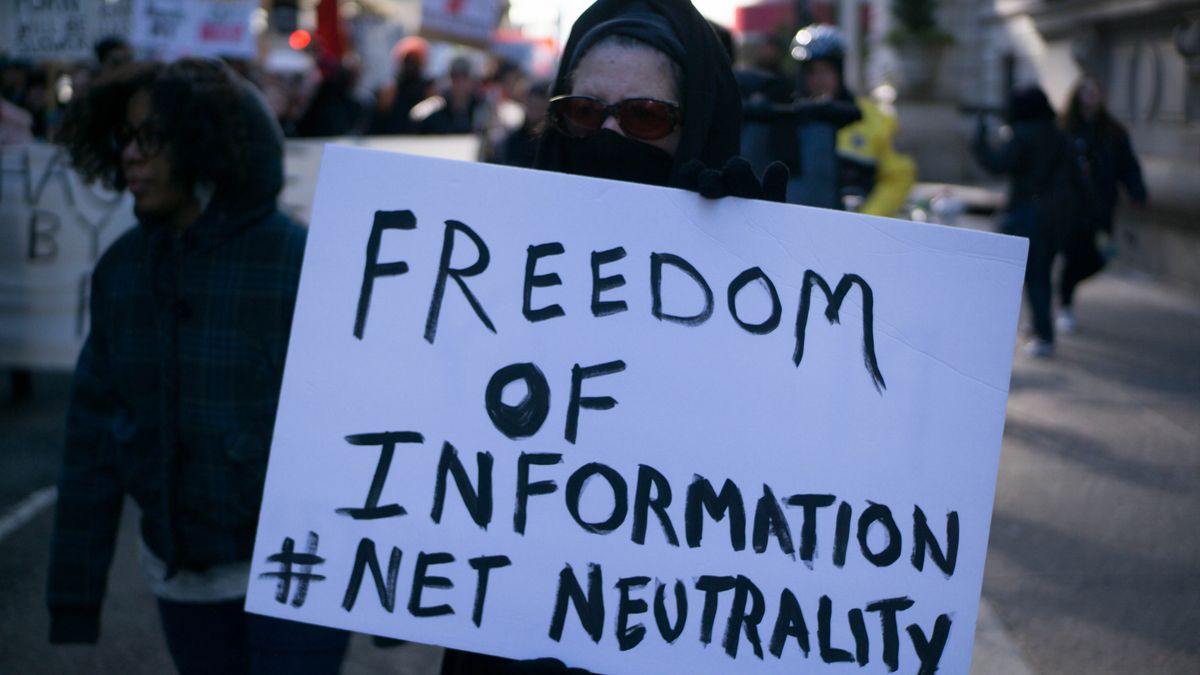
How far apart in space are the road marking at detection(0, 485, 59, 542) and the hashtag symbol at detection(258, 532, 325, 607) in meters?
4.10

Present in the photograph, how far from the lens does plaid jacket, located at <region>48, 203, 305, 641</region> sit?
8.45 ft

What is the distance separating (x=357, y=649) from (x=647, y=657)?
2.84 m

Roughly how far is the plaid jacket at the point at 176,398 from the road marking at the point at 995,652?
2.50m

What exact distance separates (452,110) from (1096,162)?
5.65 m

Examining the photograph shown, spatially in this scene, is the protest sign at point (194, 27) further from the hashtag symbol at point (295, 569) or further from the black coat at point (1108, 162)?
the hashtag symbol at point (295, 569)

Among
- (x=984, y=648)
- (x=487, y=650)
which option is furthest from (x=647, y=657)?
(x=984, y=648)

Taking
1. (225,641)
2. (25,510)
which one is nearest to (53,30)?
(25,510)

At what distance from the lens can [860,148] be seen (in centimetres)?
639

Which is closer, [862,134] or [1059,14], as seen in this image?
[862,134]

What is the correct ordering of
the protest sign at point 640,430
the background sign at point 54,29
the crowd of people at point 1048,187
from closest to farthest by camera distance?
the protest sign at point 640,430 < the crowd of people at point 1048,187 < the background sign at point 54,29

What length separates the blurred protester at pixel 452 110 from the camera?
40.2ft

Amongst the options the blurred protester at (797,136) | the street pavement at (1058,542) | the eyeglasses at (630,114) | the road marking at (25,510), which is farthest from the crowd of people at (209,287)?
the road marking at (25,510)

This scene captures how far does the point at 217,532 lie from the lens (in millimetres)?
2574

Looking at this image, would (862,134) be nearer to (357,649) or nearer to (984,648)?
(984,648)
